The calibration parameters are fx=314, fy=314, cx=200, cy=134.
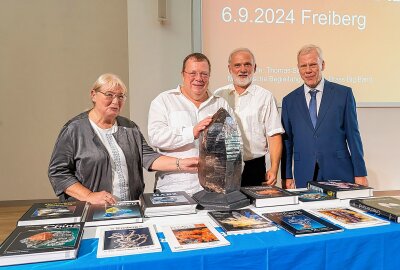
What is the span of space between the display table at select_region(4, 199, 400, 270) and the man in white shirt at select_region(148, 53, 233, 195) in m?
0.53

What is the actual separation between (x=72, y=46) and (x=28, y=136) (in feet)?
4.14

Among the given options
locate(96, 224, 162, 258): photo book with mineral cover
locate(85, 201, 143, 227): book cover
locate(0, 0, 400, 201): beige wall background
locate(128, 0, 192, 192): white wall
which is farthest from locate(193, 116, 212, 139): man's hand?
locate(0, 0, 400, 201): beige wall background

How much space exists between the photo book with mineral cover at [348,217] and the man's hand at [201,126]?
0.63 metres

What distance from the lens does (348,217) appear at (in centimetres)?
129

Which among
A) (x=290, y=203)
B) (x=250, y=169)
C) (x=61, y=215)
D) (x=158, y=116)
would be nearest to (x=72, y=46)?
(x=158, y=116)

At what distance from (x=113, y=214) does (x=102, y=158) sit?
0.42 meters

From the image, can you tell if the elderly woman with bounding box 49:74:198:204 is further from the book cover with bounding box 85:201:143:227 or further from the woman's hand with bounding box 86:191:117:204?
the book cover with bounding box 85:201:143:227

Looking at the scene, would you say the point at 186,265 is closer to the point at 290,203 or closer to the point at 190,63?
the point at 290,203

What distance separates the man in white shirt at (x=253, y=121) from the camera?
214cm

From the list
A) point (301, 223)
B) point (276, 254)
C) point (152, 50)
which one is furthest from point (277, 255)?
point (152, 50)

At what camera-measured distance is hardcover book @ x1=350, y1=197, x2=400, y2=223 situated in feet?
4.18

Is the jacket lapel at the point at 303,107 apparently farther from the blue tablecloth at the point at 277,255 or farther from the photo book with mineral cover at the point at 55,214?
the photo book with mineral cover at the point at 55,214

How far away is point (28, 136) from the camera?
3.95m

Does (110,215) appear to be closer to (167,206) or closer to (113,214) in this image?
(113,214)
